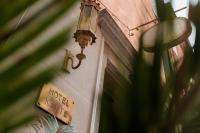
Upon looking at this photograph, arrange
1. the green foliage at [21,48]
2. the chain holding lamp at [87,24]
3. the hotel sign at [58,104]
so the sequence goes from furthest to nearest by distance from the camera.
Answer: the chain holding lamp at [87,24] → the hotel sign at [58,104] → the green foliage at [21,48]

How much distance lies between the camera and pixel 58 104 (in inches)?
123

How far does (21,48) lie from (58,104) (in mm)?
2761

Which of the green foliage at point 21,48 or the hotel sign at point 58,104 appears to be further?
the hotel sign at point 58,104

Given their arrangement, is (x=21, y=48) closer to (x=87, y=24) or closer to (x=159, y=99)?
(x=159, y=99)

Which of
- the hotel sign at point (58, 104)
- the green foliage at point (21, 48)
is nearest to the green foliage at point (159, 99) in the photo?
the green foliage at point (21, 48)

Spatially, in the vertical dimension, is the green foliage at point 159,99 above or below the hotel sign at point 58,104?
below

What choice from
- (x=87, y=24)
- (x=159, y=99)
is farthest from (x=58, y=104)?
(x=159, y=99)

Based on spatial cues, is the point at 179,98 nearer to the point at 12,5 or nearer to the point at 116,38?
the point at 12,5

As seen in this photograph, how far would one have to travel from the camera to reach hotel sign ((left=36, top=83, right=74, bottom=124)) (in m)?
2.99

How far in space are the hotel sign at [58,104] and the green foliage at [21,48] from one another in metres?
2.52

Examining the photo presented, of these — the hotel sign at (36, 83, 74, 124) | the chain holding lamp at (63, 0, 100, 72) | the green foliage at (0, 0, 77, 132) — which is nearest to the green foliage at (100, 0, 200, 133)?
the green foliage at (0, 0, 77, 132)

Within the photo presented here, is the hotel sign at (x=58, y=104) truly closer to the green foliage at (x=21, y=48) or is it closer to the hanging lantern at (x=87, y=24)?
the hanging lantern at (x=87, y=24)

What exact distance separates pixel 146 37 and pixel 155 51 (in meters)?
0.02

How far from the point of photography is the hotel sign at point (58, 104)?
2.99m
